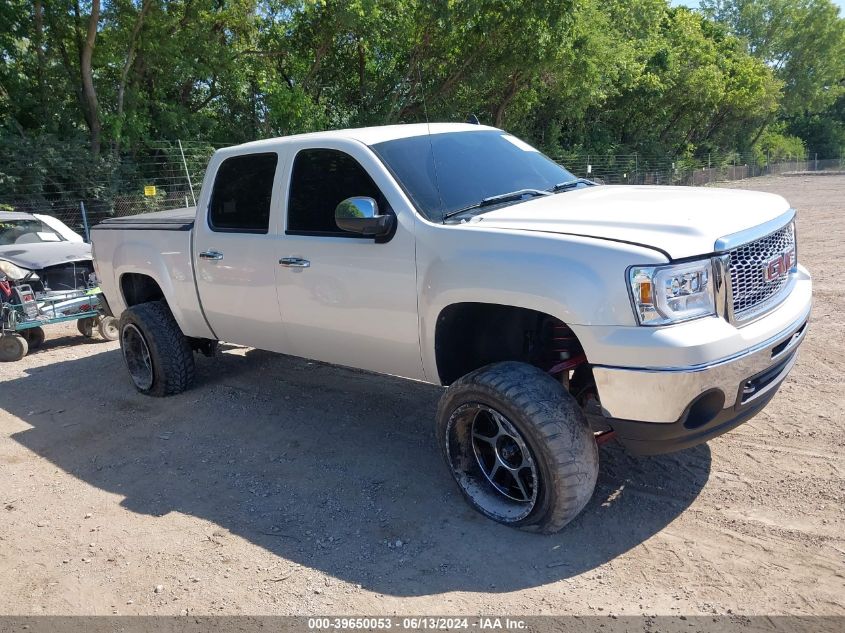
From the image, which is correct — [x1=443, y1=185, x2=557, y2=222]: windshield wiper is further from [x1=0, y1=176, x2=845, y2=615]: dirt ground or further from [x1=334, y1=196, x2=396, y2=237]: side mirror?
[x1=0, y1=176, x2=845, y2=615]: dirt ground

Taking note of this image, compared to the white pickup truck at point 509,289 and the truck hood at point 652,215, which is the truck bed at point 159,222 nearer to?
the white pickup truck at point 509,289

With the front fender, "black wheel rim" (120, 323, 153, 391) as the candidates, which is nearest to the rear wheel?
"black wheel rim" (120, 323, 153, 391)

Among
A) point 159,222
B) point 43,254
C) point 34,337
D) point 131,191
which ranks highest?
point 131,191

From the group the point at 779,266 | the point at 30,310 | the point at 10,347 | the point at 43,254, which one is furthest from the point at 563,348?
the point at 43,254

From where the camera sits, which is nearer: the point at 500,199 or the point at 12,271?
Result: the point at 500,199

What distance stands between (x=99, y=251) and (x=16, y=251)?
3.08 m

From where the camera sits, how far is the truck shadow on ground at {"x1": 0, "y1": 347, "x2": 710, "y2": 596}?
3457 mm

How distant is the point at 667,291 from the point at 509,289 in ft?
2.46

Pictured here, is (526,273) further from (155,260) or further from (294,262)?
(155,260)

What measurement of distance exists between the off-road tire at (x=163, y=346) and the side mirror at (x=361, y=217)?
2.79 meters

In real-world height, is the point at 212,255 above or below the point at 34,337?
above

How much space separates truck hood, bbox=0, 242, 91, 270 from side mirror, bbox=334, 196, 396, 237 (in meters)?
6.14

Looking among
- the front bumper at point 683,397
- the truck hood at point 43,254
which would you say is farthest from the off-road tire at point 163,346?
the front bumper at point 683,397

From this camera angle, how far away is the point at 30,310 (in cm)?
812
